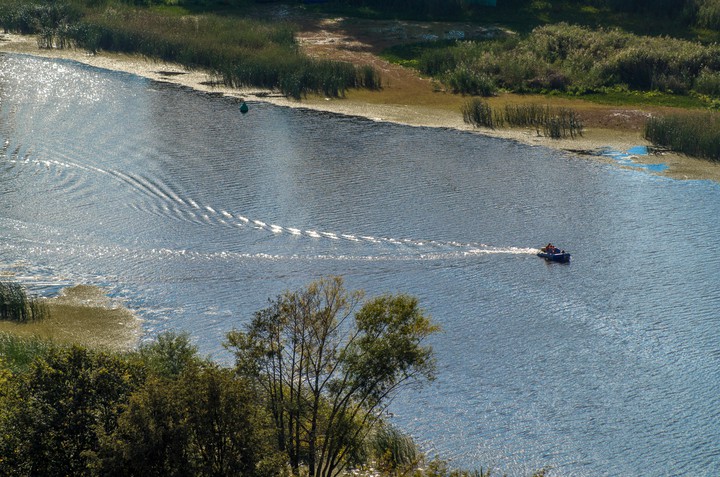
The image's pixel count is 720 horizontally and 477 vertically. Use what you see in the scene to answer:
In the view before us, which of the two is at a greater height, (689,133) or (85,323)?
(689,133)

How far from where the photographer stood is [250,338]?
28125 millimetres

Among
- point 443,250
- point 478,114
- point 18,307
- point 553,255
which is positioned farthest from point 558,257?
point 478,114

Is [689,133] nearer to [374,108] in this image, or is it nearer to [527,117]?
[527,117]

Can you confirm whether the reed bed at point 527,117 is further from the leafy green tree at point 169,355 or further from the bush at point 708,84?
the leafy green tree at point 169,355

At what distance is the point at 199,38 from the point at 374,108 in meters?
19.9

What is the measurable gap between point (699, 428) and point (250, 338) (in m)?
16.0

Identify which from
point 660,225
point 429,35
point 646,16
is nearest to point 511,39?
point 429,35

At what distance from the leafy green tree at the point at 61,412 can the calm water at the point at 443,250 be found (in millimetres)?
11287

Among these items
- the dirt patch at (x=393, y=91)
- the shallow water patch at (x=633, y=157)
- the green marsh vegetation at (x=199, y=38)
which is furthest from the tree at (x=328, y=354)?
the green marsh vegetation at (x=199, y=38)

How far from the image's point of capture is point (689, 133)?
2525 inches

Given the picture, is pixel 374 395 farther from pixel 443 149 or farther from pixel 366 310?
pixel 443 149

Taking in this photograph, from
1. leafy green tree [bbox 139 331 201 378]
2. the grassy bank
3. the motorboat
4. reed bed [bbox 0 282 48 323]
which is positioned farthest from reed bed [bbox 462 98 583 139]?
leafy green tree [bbox 139 331 201 378]

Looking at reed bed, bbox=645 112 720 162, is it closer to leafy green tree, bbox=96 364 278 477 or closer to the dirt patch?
the dirt patch

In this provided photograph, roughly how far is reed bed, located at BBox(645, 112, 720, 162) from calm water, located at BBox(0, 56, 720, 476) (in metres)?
5.81
